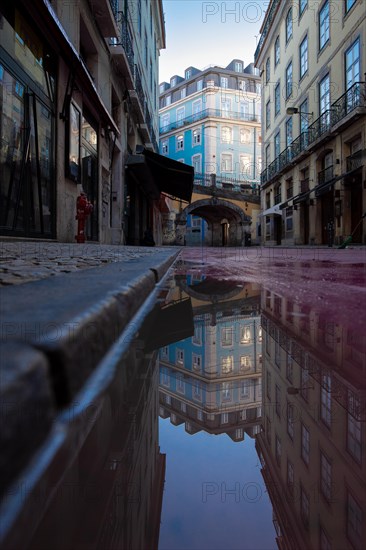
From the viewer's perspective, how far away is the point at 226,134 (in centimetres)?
3897

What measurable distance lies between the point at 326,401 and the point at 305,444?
12 centimetres

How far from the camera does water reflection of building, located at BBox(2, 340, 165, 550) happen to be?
1.53 ft

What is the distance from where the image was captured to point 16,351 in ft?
1.82

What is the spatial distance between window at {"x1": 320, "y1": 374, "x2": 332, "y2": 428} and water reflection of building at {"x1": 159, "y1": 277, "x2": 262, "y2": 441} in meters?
0.13

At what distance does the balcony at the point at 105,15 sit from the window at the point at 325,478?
10.8 m

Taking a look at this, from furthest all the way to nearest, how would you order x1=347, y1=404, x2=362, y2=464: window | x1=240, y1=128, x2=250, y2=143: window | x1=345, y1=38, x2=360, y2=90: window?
x1=240, y1=128, x2=250, y2=143: window → x1=345, y1=38, x2=360, y2=90: window → x1=347, y1=404, x2=362, y2=464: window

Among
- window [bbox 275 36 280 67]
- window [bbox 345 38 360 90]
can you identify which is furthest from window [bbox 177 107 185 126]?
window [bbox 345 38 360 90]

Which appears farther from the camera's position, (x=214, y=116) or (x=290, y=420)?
(x=214, y=116)

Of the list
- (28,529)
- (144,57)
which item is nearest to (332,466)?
(28,529)

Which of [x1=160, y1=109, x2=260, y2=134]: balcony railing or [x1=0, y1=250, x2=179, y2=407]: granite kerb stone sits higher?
[x1=160, y1=109, x2=260, y2=134]: balcony railing

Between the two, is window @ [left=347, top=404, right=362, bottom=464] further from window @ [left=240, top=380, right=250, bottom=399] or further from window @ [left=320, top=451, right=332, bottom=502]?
window @ [left=240, top=380, right=250, bottom=399]

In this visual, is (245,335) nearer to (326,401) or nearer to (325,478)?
(326,401)

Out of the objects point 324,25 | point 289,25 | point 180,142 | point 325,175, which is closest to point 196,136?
point 180,142

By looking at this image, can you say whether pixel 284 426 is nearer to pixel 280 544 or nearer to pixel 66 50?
pixel 280 544
